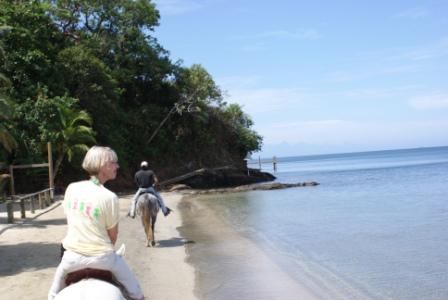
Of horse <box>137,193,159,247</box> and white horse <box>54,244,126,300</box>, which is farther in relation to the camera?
horse <box>137,193,159,247</box>

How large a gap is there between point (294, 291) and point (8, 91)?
24.5 meters

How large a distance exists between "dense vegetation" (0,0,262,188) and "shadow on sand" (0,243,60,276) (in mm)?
14658

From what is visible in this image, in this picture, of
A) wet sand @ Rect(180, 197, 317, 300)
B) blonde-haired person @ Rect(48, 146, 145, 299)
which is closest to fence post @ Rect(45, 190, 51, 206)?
wet sand @ Rect(180, 197, 317, 300)

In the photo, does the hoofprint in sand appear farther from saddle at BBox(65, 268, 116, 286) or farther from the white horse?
the white horse

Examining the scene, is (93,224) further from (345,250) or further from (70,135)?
(70,135)

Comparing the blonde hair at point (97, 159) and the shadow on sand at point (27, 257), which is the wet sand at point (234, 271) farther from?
the blonde hair at point (97, 159)

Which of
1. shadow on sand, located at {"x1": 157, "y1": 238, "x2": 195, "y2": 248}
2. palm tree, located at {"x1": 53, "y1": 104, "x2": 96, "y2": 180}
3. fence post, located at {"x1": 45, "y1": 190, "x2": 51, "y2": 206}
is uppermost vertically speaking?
palm tree, located at {"x1": 53, "y1": 104, "x2": 96, "y2": 180}

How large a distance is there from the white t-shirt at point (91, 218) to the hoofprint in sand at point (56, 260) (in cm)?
385

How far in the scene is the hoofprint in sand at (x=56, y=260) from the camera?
8.23 metres

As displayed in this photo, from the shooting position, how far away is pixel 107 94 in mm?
34906

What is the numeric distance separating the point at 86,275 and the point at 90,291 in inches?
10.7

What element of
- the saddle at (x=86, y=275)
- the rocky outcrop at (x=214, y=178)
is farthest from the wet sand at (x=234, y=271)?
the rocky outcrop at (x=214, y=178)

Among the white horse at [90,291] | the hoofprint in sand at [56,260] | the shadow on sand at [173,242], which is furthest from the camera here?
the shadow on sand at [173,242]

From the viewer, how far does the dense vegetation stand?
2881cm
